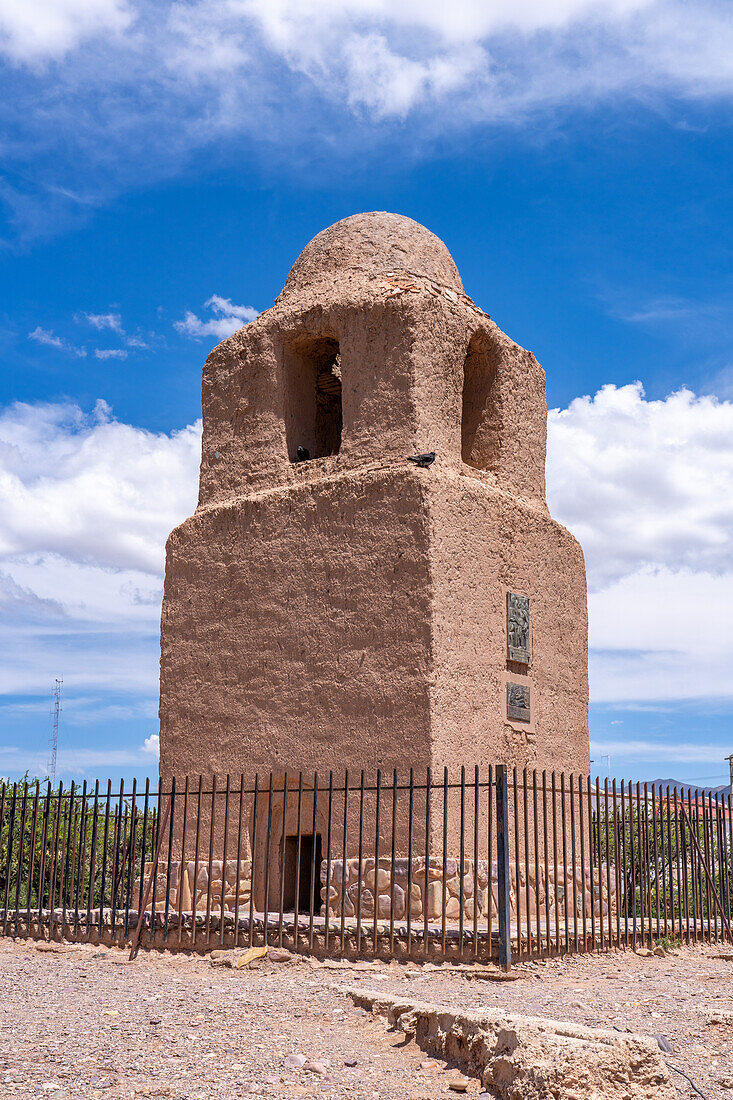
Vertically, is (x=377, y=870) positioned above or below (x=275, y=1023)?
above

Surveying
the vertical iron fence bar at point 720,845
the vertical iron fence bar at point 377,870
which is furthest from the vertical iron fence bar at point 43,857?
the vertical iron fence bar at point 720,845

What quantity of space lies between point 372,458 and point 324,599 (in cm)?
170

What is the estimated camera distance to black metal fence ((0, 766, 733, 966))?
967 centimetres

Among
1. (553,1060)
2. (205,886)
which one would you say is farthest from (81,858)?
(553,1060)

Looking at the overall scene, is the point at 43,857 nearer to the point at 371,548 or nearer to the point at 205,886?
the point at 205,886

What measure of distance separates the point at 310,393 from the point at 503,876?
7.15 meters

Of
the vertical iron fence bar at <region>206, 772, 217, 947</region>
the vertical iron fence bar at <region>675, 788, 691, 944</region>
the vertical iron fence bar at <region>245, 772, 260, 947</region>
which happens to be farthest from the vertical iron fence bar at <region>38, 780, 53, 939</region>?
the vertical iron fence bar at <region>675, 788, 691, 944</region>

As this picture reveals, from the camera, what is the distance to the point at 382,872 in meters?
10.6

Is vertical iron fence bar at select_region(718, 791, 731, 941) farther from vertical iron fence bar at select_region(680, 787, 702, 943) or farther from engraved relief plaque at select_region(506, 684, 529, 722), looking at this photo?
engraved relief plaque at select_region(506, 684, 529, 722)

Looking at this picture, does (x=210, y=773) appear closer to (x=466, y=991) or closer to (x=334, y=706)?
(x=334, y=706)

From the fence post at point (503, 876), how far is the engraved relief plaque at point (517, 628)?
277cm

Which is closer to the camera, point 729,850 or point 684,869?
point 684,869

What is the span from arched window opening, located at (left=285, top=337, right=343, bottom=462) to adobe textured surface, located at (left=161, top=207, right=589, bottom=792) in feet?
0.10

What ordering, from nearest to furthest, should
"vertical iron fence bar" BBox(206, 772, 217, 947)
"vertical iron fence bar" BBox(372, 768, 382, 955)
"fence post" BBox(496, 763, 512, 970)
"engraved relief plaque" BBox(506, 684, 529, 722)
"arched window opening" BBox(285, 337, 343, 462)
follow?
"fence post" BBox(496, 763, 512, 970) < "vertical iron fence bar" BBox(372, 768, 382, 955) < "vertical iron fence bar" BBox(206, 772, 217, 947) < "engraved relief plaque" BBox(506, 684, 529, 722) < "arched window opening" BBox(285, 337, 343, 462)
